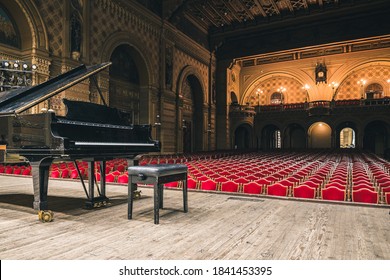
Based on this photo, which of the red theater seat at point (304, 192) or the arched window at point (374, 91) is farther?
the arched window at point (374, 91)

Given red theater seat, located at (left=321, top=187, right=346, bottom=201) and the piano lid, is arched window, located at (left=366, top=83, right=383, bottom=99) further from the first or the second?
the piano lid

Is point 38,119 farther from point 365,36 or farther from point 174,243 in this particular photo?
point 365,36

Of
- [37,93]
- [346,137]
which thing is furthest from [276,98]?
[37,93]

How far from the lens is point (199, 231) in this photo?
2676 mm

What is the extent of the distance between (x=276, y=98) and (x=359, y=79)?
641cm

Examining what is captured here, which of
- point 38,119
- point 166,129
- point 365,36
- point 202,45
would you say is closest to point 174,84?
point 166,129

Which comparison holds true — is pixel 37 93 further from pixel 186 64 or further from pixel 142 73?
pixel 186 64

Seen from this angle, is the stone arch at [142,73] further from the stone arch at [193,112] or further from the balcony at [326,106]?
the balcony at [326,106]

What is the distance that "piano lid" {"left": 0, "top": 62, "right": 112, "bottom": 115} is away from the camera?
3047 mm

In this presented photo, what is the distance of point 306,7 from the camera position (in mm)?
18922

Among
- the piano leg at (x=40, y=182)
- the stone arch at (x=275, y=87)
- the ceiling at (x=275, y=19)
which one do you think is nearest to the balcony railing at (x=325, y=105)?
the stone arch at (x=275, y=87)

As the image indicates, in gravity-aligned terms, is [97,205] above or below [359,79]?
below

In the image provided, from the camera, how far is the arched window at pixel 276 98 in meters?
26.2

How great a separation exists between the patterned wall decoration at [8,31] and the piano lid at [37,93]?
746 cm
